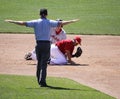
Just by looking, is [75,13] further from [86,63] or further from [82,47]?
[86,63]

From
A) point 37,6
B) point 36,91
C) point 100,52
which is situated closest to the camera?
point 36,91

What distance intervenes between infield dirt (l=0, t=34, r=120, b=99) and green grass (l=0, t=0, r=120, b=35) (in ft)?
9.48

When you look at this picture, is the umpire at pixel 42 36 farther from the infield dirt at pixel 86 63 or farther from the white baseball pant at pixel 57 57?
the white baseball pant at pixel 57 57

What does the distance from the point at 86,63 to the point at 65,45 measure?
2.66ft

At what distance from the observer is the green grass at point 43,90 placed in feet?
45.1

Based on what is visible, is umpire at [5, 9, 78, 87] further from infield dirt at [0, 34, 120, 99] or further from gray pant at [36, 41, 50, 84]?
infield dirt at [0, 34, 120, 99]

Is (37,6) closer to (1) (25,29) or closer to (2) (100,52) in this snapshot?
Answer: (1) (25,29)

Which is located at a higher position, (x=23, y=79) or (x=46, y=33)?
(x=46, y=33)

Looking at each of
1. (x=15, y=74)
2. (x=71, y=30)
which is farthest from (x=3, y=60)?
(x=71, y=30)

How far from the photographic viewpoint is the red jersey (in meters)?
19.0

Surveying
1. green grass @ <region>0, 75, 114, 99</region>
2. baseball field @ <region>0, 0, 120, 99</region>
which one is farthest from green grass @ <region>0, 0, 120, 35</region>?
green grass @ <region>0, 75, 114, 99</region>

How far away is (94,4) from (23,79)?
2362 cm

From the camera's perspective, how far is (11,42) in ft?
77.3

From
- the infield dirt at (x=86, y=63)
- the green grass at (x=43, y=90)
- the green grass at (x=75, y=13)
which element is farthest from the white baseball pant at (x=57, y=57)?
the green grass at (x=75, y=13)
